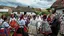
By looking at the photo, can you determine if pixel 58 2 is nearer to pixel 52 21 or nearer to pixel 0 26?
pixel 52 21

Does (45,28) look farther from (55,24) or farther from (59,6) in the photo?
(59,6)

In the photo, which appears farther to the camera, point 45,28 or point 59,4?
point 59,4

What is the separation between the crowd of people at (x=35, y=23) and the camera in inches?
196

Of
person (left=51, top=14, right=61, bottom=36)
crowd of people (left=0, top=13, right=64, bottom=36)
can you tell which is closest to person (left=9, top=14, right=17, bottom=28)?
crowd of people (left=0, top=13, right=64, bottom=36)

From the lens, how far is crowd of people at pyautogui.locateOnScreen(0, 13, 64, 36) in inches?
196

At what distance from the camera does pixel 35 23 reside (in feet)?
16.5

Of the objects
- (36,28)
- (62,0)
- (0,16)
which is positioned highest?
(62,0)

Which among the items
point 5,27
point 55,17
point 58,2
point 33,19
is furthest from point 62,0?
point 5,27

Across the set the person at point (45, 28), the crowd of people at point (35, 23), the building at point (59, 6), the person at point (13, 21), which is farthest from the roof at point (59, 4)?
the person at point (13, 21)

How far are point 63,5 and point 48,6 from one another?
368mm

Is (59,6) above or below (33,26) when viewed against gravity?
above

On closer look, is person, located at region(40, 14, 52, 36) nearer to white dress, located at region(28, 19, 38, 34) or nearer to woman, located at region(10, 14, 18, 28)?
white dress, located at region(28, 19, 38, 34)

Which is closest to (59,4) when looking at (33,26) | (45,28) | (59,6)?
(59,6)

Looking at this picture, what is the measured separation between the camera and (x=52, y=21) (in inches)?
199
